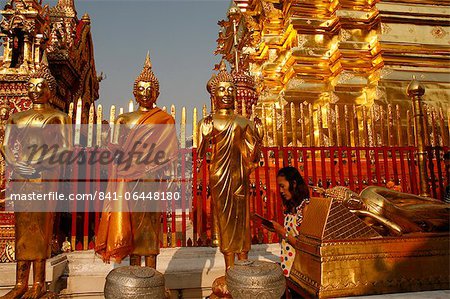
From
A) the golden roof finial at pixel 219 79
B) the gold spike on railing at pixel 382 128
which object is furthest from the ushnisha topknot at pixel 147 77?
the gold spike on railing at pixel 382 128

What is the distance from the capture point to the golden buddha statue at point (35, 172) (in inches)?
119

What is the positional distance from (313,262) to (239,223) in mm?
829

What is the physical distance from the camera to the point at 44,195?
3.09 m

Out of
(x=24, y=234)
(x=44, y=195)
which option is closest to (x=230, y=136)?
(x=44, y=195)

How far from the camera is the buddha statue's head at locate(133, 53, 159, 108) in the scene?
10.6 ft

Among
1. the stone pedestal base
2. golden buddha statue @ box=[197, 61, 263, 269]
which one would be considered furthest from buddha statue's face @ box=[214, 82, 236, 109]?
the stone pedestal base

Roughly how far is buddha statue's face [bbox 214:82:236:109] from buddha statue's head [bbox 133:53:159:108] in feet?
2.01

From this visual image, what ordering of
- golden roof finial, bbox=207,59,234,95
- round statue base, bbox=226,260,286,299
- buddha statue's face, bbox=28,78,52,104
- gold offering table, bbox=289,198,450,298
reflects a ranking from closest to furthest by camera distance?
A: round statue base, bbox=226,260,286,299 → gold offering table, bbox=289,198,450,298 → buddha statue's face, bbox=28,78,52,104 → golden roof finial, bbox=207,59,234,95

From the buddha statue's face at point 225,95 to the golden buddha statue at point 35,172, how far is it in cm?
152

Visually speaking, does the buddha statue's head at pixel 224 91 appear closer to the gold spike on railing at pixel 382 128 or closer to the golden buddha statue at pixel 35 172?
the golden buddha statue at pixel 35 172

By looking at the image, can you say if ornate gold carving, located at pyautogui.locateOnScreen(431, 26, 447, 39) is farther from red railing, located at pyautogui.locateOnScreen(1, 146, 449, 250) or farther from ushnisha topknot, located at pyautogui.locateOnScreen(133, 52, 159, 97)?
ushnisha topknot, located at pyautogui.locateOnScreen(133, 52, 159, 97)

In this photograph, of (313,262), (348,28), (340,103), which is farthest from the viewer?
(348,28)

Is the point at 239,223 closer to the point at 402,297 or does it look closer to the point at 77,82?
the point at 402,297

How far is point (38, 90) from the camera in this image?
3273 millimetres
